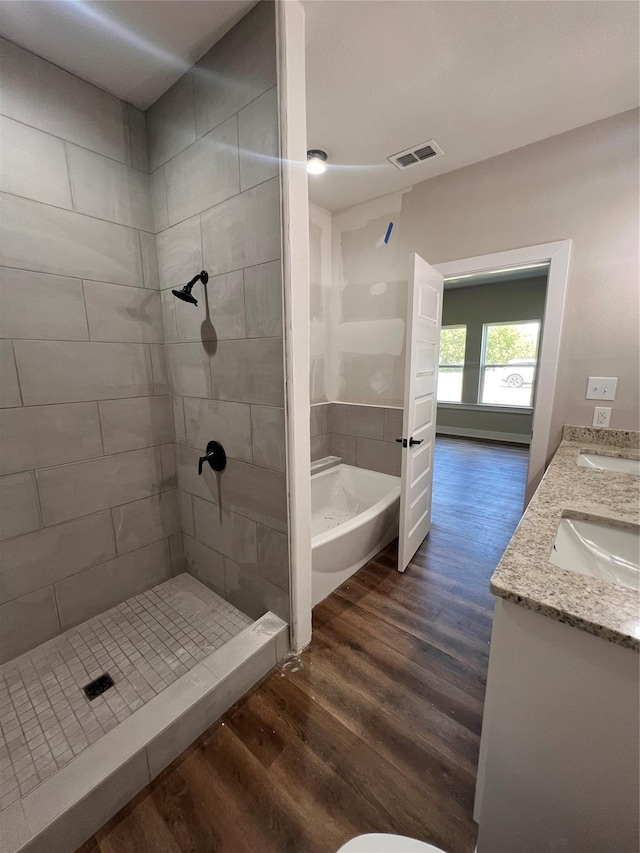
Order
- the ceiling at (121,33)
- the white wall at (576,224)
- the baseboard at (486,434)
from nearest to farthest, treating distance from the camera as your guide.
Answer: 1. the ceiling at (121,33)
2. the white wall at (576,224)
3. the baseboard at (486,434)

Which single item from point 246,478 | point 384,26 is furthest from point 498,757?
point 384,26

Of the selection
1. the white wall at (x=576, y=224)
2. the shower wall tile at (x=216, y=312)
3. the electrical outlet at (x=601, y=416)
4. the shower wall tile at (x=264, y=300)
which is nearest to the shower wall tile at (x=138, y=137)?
the shower wall tile at (x=216, y=312)

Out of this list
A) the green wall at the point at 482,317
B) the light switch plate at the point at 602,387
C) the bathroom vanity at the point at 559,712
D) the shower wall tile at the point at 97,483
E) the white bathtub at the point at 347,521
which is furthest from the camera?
the green wall at the point at 482,317

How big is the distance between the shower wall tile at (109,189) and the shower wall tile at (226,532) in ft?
4.89

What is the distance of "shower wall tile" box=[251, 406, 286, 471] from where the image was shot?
1.37m

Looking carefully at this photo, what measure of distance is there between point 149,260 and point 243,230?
0.71 metres

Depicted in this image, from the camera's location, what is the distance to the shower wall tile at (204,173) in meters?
1.33

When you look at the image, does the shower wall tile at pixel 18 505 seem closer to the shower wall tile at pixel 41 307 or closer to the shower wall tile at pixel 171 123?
the shower wall tile at pixel 41 307

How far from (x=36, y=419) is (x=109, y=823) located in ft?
4.73

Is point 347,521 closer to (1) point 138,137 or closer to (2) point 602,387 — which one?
(2) point 602,387

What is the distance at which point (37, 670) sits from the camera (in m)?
1.42

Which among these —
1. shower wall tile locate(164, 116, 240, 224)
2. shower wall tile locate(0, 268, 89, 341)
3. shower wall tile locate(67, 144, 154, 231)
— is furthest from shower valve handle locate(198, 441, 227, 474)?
shower wall tile locate(67, 144, 154, 231)

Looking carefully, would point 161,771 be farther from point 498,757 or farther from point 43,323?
point 43,323

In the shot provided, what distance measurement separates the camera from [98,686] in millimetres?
1366
